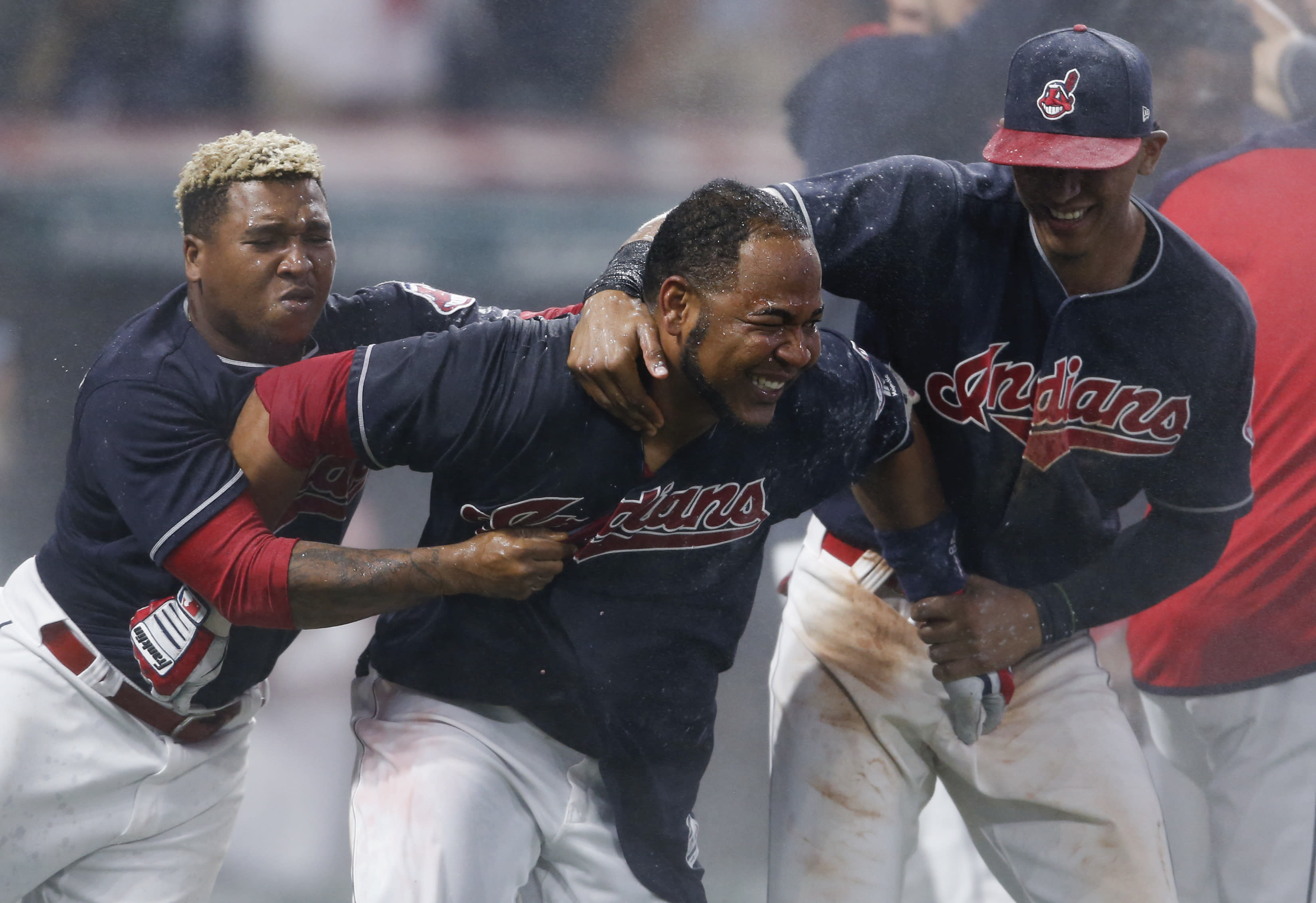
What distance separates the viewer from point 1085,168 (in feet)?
5.30

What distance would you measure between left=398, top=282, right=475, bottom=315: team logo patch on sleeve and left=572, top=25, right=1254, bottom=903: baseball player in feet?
1.73

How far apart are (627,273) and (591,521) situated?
0.32 m

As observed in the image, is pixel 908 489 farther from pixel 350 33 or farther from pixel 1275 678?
pixel 350 33

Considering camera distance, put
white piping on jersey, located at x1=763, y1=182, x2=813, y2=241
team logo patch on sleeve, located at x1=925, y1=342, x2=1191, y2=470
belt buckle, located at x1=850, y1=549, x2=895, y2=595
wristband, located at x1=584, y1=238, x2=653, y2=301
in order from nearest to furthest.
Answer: wristband, located at x1=584, y1=238, x2=653, y2=301 < white piping on jersey, located at x1=763, y1=182, x2=813, y2=241 < team logo patch on sleeve, located at x1=925, y1=342, x2=1191, y2=470 < belt buckle, located at x1=850, y1=549, x2=895, y2=595

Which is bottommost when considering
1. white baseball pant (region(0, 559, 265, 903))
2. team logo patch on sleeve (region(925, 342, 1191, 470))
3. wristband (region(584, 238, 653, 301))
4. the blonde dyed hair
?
white baseball pant (region(0, 559, 265, 903))

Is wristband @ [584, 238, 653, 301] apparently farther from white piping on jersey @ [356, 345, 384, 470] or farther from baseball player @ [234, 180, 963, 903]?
white piping on jersey @ [356, 345, 384, 470]

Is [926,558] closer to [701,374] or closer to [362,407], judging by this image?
[701,374]

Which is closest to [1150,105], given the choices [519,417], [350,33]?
[519,417]

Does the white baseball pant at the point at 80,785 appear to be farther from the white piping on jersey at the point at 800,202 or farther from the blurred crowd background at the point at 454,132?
the white piping on jersey at the point at 800,202

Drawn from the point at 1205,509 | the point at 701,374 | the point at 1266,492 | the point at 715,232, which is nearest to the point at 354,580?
the point at 701,374

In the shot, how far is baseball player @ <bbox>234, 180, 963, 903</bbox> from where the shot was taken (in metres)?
1.47

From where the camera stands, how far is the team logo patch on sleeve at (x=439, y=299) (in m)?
1.85

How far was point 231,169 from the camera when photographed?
1646mm

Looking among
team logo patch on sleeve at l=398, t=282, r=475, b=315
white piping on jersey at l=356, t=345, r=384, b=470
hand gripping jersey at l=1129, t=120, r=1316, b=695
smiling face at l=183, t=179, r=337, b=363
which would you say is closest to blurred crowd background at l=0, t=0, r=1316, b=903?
hand gripping jersey at l=1129, t=120, r=1316, b=695
